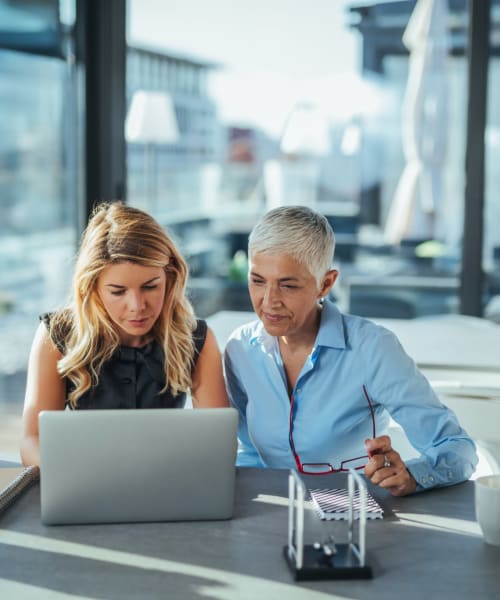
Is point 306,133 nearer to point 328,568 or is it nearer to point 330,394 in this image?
point 330,394

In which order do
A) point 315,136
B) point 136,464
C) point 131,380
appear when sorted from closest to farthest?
point 136,464, point 131,380, point 315,136

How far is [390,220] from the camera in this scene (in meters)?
4.61

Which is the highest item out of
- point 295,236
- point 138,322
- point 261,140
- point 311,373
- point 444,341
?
point 261,140

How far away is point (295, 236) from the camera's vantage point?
1.95 m

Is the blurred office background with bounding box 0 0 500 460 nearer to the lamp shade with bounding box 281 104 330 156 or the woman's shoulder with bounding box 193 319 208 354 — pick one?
the lamp shade with bounding box 281 104 330 156

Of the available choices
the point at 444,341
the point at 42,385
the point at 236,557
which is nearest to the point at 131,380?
the point at 42,385

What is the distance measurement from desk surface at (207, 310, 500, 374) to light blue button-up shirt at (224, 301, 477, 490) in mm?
610

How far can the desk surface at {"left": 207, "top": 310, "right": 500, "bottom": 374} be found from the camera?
108 inches

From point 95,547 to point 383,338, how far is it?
87 centimetres

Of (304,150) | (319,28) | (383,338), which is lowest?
(383,338)

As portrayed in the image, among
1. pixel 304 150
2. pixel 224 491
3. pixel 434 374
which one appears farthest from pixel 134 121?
pixel 224 491

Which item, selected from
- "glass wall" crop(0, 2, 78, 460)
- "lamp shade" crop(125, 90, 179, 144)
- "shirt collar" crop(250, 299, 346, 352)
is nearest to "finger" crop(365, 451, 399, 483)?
"shirt collar" crop(250, 299, 346, 352)

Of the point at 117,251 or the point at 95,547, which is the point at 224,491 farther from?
the point at 117,251

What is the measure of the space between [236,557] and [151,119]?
358cm
